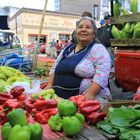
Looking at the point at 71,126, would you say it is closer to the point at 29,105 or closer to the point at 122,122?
the point at 122,122

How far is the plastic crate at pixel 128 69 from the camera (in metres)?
4.86

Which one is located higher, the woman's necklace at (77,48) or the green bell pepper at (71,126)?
the woman's necklace at (77,48)

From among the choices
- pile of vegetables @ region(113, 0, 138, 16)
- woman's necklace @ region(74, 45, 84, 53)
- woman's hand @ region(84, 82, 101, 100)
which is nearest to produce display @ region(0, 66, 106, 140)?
woman's hand @ region(84, 82, 101, 100)

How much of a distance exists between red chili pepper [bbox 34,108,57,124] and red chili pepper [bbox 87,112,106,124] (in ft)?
0.91

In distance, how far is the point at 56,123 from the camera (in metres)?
2.08

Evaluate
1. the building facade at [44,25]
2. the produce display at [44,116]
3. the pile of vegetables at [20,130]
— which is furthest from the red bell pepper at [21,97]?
the building facade at [44,25]

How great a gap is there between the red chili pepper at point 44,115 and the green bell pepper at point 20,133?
0.50m

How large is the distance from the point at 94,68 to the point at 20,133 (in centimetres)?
197

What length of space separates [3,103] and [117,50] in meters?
3.09

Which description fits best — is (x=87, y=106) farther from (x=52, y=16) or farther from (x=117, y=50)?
(x=52, y=16)

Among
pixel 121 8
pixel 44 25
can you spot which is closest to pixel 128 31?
pixel 121 8

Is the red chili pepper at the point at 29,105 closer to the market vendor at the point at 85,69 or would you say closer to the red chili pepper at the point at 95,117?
the red chili pepper at the point at 95,117

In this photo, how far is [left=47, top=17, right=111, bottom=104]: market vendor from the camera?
3.52 metres

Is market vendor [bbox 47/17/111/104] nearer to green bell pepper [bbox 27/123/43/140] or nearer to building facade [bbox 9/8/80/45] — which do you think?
green bell pepper [bbox 27/123/43/140]
